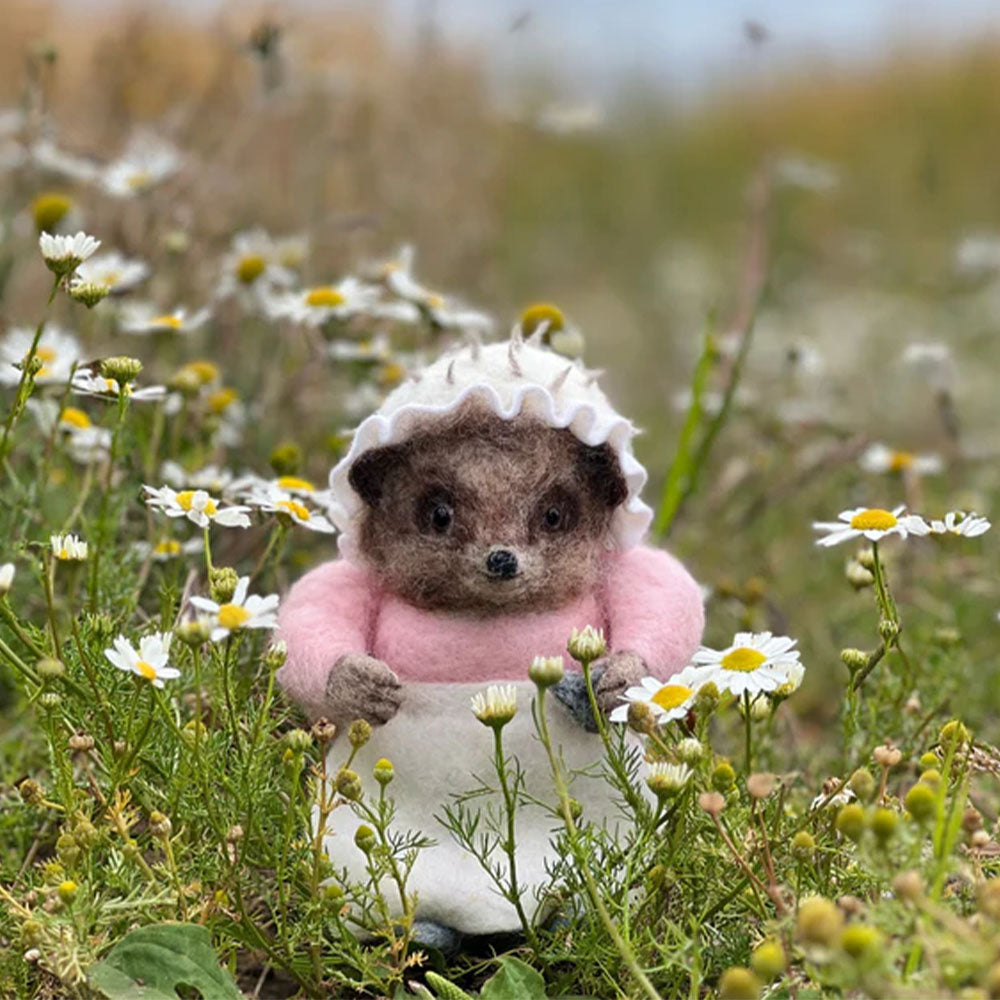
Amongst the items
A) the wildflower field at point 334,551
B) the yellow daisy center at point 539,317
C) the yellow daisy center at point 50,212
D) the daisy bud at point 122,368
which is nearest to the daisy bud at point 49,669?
the wildflower field at point 334,551

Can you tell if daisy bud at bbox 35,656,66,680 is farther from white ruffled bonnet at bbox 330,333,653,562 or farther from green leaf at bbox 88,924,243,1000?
white ruffled bonnet at bbox 330,333,653,562

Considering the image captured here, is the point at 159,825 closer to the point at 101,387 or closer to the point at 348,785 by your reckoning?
the point at 348,785

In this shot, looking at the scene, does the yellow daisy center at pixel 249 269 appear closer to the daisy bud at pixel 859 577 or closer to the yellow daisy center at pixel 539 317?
the yellow daisy center at pixel 539 317

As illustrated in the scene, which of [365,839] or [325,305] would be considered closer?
[365,839]

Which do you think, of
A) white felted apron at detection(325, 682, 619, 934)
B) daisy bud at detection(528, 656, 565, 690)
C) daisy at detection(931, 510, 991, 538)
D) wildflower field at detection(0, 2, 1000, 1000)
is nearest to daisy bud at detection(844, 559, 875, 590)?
wildflower field at detection(0, 2, 1000, 1000)

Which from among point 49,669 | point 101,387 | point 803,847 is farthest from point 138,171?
point 803,847

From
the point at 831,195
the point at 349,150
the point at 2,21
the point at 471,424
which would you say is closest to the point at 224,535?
the point at 471,424

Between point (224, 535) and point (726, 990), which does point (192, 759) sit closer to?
point (726, 990)
